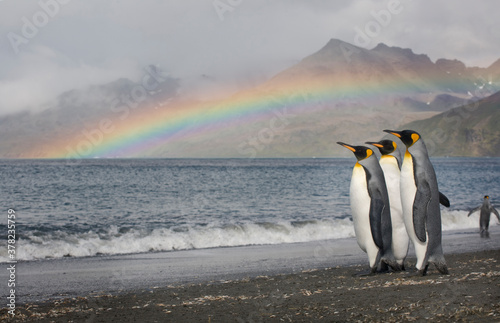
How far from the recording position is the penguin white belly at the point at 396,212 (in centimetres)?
794

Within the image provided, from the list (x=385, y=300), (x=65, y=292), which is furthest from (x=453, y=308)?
(x=65, y=292)

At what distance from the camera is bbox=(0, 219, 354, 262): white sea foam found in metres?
12.1

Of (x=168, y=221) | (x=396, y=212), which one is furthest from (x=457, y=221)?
(x=396, y=212)

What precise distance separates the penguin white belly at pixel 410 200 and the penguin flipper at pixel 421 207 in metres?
0.08

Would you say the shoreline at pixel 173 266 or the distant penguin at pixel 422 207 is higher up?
the distant penguin at pixel 422 207

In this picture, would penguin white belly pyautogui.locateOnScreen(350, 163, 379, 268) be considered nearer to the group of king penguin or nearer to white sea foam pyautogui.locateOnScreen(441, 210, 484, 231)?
the group of king penguin

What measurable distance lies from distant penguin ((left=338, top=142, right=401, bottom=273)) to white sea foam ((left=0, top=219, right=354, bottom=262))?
21.7 feet

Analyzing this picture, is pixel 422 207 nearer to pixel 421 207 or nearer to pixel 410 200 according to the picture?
pixel 421 207

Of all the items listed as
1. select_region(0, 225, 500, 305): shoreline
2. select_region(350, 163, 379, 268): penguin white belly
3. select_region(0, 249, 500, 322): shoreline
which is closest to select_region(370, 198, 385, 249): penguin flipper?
select_region(350, 163, 379, 268): penguin white belly

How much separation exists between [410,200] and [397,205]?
73 cm

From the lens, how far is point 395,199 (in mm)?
8039

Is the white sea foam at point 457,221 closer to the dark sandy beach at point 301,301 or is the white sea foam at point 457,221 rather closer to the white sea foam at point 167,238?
the white sea foam at point 167,238

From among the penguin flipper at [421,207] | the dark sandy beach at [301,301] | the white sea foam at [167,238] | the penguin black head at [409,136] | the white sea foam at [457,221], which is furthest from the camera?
the white sea foam at [457,221]

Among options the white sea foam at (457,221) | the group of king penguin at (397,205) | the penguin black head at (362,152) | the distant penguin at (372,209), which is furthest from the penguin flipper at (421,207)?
the white sea foam at (457,221)
